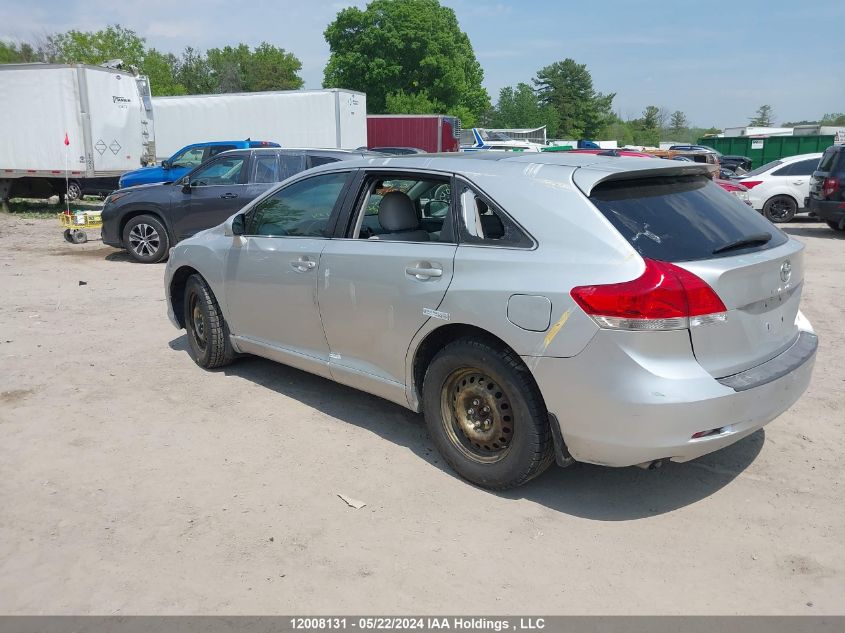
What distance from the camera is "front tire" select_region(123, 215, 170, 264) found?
11.1 meters

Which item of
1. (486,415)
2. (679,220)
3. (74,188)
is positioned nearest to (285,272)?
(486,415)

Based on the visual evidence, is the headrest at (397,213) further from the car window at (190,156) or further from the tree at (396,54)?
the tree at (396,54)

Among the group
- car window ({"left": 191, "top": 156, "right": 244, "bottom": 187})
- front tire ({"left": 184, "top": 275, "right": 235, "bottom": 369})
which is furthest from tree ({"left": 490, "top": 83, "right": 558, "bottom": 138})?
front tire ({"left": 184, "top": 275, "right": 235, "bottom": 369})

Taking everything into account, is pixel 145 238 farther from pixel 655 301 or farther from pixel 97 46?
pixel 97 46

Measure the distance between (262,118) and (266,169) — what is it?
13.3m

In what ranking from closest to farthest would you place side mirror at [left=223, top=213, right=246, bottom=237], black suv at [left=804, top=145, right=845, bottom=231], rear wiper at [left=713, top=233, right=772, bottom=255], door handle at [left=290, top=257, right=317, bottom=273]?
rear wiper at [left=713, top=233, right=772, bottom=255] → door handle at [left=290, top=257, right=317, bottom=273] → side mirror at [left=223, top=213, right=246, bottom=237] → black suv at [left=804, top=145, right=845, bottom=231]

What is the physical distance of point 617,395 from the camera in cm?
314

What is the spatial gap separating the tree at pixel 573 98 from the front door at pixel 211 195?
8466cm

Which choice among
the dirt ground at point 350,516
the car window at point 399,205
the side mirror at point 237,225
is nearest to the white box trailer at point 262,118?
the side mirror at point 237,225

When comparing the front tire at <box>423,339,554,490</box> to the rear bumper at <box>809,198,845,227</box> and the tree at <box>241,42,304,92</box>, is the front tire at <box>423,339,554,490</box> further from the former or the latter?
the tree at <box>241,42,304,92</box>

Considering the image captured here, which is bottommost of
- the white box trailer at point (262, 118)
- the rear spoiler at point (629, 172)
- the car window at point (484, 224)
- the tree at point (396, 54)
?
the car window at point (484, 224)

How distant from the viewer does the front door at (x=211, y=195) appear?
10.6 meters

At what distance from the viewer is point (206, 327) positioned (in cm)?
565

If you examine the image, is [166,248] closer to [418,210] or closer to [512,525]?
[418,210]
